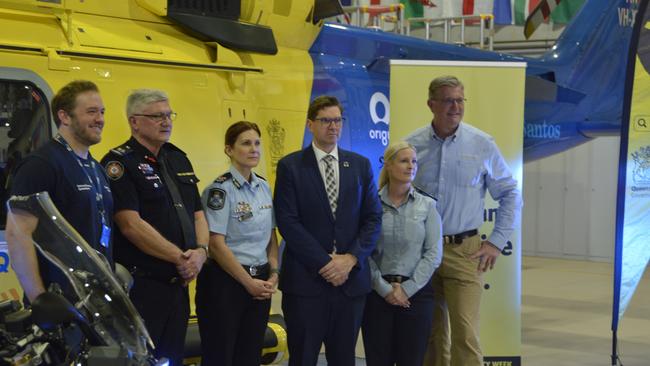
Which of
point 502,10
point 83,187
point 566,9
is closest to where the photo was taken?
point 83,187

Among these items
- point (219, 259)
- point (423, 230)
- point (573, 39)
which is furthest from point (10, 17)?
point (573, 39)

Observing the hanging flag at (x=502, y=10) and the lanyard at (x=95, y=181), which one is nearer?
the lanyard at (x=95, y=181)

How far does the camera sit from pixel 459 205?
524 centimetres

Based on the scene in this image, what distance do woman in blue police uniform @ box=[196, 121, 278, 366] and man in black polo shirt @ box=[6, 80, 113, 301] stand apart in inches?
27.9

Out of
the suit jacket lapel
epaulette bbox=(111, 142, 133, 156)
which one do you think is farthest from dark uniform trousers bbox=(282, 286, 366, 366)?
epaulette bbox=(111, 142, 133, 156)

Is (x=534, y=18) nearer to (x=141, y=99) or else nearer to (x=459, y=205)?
(x=459, y=205)

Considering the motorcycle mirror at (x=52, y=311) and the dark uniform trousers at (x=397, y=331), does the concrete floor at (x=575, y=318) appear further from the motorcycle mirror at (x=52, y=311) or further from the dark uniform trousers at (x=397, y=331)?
the motorcycle mirror at (x=52, y=311)

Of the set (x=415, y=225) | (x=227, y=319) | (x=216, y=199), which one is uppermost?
(x=216, y=199)

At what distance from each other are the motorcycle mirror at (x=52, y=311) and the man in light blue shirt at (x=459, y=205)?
9.92ft

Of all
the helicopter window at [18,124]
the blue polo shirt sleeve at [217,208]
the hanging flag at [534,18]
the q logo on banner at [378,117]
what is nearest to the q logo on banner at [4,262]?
the helicopter window at [18,124]

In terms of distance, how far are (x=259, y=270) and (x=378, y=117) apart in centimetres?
260

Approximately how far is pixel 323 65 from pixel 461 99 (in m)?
1.64

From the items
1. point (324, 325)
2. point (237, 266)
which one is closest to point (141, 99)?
point (237, 266)

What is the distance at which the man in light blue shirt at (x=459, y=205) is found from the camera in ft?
17.0
